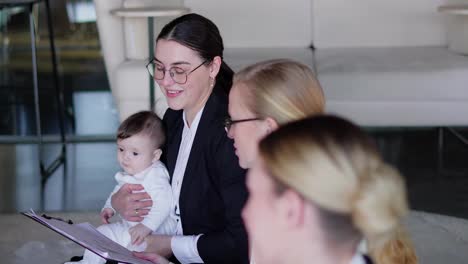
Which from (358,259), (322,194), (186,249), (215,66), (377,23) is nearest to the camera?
(322,194)

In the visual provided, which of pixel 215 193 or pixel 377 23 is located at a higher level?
pixel 377 23

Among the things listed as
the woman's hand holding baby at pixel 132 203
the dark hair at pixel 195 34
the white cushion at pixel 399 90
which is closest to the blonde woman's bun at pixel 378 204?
the dark hair at pixel 195 34

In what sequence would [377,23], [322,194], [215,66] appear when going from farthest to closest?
1. [377,23]
2. [215,66]
3. [322,194]

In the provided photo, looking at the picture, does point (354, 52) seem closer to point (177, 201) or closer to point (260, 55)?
point (260, 55)

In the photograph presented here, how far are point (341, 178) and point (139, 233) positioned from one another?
4.08ft

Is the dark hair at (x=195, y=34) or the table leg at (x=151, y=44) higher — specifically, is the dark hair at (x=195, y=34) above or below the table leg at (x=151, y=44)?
above

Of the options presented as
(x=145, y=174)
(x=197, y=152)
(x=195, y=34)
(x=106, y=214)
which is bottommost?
(x=106, y=214)

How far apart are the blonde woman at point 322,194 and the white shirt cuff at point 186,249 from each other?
0.95m

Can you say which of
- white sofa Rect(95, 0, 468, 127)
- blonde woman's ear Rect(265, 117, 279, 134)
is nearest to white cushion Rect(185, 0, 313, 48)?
white sofa Rect(95, 0, 468, 127)

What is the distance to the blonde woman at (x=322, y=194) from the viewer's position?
1.08 m

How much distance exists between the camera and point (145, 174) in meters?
2.34

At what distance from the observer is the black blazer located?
2.03 meters

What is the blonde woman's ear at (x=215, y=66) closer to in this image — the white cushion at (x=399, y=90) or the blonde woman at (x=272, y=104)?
the blonde woman at (x=272, y=104)

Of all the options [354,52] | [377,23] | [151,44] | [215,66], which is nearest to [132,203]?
[215,66]
